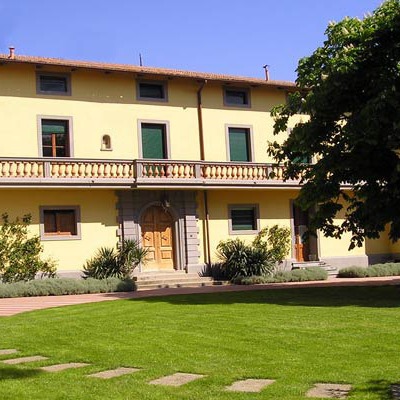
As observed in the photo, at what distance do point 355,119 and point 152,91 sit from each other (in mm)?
12686

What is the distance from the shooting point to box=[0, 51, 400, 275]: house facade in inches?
895

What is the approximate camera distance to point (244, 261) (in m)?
24.7

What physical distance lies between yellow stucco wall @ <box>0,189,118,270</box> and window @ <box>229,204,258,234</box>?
5.18m

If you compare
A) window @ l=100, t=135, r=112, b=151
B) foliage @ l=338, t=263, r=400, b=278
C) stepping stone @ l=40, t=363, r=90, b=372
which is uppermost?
window @ l=100, t=135, r=112, b=151

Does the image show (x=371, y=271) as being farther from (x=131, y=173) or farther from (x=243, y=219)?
(x=131, y=173)

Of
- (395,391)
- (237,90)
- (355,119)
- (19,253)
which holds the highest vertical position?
(237,90)

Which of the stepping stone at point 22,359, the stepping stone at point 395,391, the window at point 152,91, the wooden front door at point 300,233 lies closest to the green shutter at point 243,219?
the wooden front door at point 300,233

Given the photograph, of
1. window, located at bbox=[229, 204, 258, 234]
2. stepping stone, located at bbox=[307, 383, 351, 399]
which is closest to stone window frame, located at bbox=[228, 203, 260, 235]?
window, located at bbox=[229, 204, 258, 234]

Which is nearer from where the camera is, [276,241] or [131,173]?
[131,173]

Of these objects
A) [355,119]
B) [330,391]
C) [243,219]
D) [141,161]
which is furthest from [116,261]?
[330,391]

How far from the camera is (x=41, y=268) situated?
2241cm

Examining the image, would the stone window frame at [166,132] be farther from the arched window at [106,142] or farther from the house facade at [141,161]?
the arched window at [106,142]

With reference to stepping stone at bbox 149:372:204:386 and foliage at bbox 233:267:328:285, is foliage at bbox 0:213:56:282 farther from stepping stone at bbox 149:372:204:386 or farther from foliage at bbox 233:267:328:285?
stepping stone at bbox 149:372:204:386

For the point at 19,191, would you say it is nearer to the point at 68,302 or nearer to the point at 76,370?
the point at 68,302
